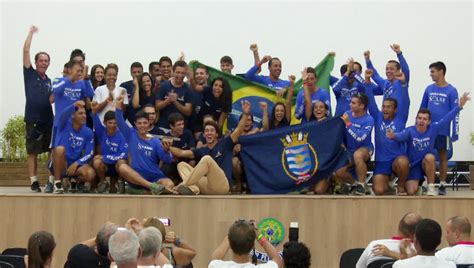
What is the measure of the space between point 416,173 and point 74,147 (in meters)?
3.91

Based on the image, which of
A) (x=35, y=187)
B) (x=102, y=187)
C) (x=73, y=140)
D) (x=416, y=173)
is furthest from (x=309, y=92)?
(x=35, y=187)

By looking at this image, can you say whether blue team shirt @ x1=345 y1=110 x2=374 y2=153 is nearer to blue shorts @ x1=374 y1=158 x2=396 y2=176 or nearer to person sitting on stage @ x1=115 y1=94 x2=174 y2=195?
blue shorts @ x1=374 y1=158 x2=396 y2=176

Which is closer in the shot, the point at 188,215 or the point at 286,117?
the point at 188,215

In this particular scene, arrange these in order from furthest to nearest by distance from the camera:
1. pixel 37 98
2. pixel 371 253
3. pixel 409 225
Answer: pixel 37 98 → pixel 371 253 → pixel 409 225

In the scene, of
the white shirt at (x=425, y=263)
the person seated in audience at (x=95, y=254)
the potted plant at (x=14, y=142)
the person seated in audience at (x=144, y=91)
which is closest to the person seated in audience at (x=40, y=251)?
the person seated in audience at (x=95, y=254)

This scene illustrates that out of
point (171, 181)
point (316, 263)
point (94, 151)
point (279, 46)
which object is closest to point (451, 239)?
point (316, 263)

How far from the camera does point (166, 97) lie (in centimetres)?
1142

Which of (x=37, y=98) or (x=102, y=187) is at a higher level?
(x=37, y=98)

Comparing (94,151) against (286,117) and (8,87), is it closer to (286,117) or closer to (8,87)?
(286,117)

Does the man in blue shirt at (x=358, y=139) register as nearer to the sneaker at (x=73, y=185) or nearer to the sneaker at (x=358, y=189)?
the sneaker at (x=358, y=189)

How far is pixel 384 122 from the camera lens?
11117 mm

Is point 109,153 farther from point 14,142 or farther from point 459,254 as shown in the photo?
point 459,254

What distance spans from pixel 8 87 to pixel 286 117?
5.34 metres

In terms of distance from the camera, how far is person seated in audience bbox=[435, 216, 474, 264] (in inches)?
263
